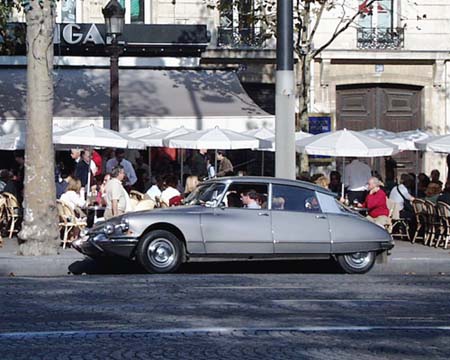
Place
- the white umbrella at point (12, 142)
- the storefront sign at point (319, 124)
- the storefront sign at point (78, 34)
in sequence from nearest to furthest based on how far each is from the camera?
the white umbrella at point (12, 142), the storefront sign at point (319, 124), the storefront sign at point (78, 34)

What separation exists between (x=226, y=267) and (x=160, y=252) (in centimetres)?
191

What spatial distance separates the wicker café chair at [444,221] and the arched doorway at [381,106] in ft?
37.1

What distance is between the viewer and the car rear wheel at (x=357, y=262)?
17.5m

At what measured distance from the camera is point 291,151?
69.9ft

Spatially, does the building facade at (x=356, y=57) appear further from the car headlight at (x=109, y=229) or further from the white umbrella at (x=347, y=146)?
the car headlight at (x=109, y=229)

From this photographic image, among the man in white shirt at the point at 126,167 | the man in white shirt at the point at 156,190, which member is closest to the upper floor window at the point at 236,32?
the man in white shirt at the point at 126,167

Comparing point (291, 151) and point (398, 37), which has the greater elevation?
point (398, 37)

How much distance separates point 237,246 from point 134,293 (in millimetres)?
3240

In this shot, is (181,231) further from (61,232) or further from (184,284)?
(61,232)

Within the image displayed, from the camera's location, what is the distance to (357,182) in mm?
24297

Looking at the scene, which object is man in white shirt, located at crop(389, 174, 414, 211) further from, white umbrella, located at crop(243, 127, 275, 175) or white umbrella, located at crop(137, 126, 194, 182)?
white umbrella, located at crop(137, 126, 194, 182)

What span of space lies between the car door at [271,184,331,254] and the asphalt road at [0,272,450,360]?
78 centimetres

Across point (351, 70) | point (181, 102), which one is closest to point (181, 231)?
point (181, 102)

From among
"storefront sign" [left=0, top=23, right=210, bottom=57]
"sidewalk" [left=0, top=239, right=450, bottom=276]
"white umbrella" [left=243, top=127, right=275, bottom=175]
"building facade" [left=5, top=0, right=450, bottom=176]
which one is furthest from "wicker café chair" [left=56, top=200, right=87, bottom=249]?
"building facade" [left=5, top=0, right=450, bottom=176]
